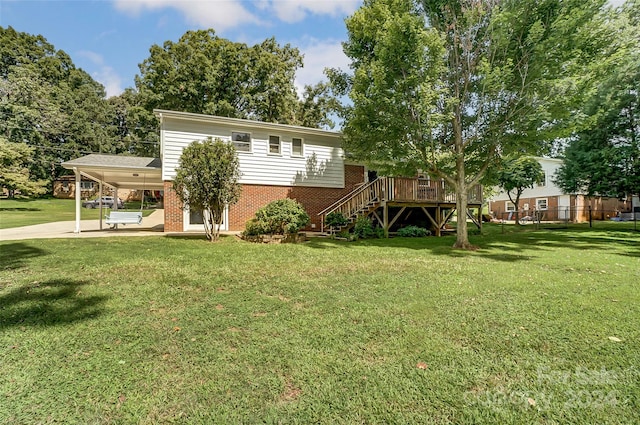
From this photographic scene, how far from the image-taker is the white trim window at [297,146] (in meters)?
15.4

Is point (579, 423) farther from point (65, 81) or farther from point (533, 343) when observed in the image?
point (65, 81)

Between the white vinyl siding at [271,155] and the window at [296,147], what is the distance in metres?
0.13

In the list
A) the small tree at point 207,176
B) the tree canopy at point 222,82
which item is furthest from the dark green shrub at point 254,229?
the tree canopy at point 222,82

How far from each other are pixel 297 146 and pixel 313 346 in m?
13.3

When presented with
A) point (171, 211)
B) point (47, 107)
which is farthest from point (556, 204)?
point (47, 107)

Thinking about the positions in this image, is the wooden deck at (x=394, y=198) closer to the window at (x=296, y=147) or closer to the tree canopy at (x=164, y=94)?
the window at (x=296, y=147)

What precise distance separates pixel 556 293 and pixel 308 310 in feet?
12.8

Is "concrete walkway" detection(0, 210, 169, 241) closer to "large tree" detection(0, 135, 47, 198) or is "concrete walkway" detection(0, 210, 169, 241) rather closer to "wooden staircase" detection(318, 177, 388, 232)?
"wooden staircase" detection(318, 177, 388, 232)

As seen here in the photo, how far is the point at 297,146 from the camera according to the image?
1558 cm

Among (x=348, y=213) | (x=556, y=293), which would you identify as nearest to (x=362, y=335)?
(x=556, y=293)

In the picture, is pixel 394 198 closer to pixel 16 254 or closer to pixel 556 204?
pixel 16 254

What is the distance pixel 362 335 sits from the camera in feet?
11.1

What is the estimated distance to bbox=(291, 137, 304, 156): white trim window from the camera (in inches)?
607

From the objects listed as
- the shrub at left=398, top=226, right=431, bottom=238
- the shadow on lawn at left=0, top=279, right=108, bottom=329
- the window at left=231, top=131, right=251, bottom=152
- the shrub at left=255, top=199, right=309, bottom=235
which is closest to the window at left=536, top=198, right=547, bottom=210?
the shrub at left=398, top=226, right=431, bottom=238
